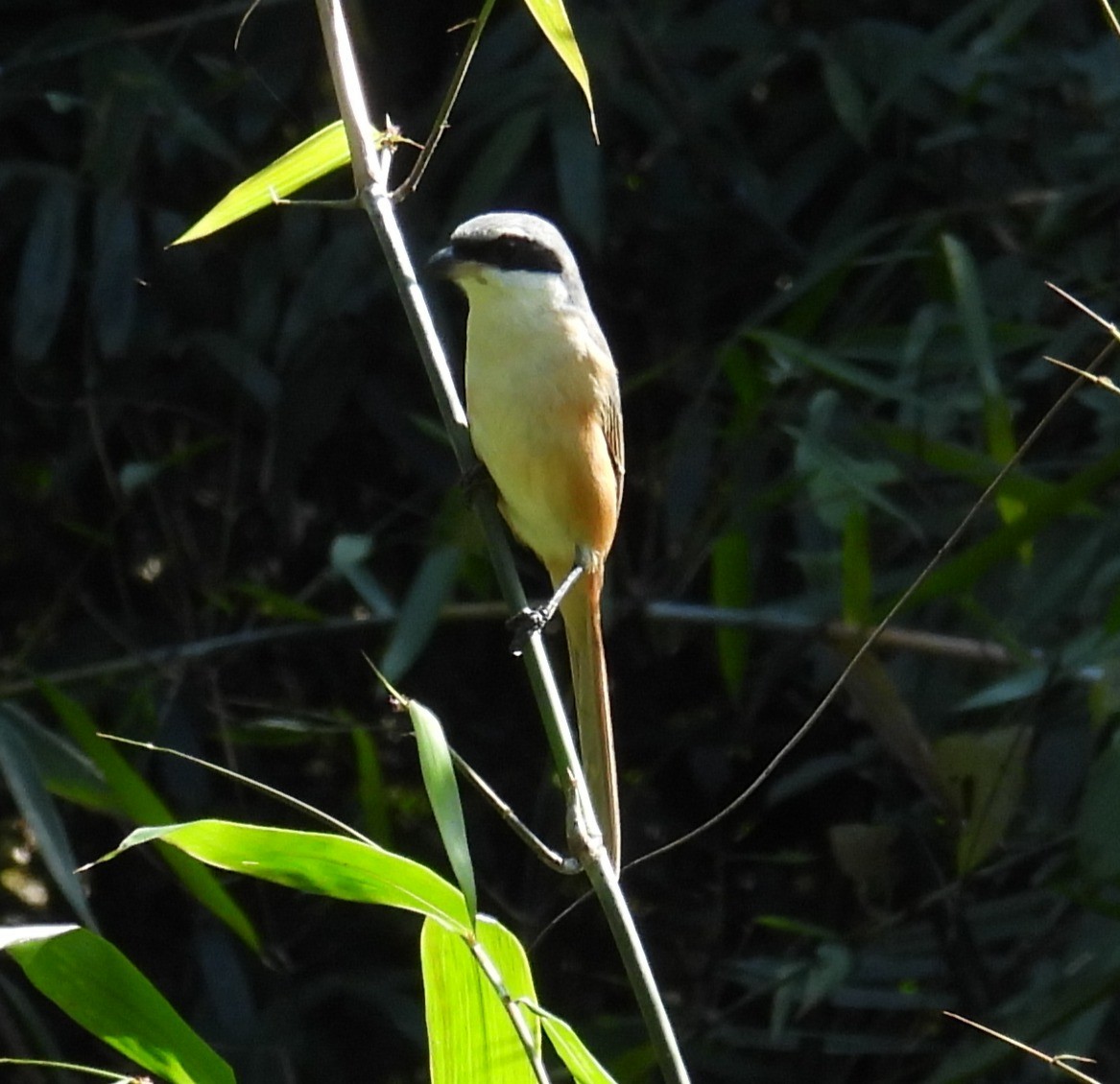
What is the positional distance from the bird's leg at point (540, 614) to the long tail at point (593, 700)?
0.02 m

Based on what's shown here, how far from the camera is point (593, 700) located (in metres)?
2.40

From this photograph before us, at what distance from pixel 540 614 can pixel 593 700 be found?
0.14 metres

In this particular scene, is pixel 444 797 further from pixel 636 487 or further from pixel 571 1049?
pixel 636 487

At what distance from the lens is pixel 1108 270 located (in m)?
3.57

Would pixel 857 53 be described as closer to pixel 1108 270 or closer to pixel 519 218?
pixel 1108 270

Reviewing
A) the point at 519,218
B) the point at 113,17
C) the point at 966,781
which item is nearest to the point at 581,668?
the point at 519,218

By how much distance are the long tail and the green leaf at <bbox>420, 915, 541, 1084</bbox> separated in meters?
0.36

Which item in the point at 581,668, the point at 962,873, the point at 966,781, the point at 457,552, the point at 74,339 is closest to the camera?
the point at 581,668

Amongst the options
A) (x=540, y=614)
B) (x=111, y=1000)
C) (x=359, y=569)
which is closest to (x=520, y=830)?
(x=111, y=1000)

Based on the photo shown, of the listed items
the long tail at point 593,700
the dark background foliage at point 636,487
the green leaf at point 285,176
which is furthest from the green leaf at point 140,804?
the green leaf at point 285,176

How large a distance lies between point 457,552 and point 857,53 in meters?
1.32

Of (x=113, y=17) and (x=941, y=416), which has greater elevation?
(x=113, y=17)

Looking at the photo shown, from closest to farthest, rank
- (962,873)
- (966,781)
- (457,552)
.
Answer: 1. (962,873)
2. (966,781)
3. (457,552)

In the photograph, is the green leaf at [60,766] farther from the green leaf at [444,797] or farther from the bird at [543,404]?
the green leaf at [444,797]
